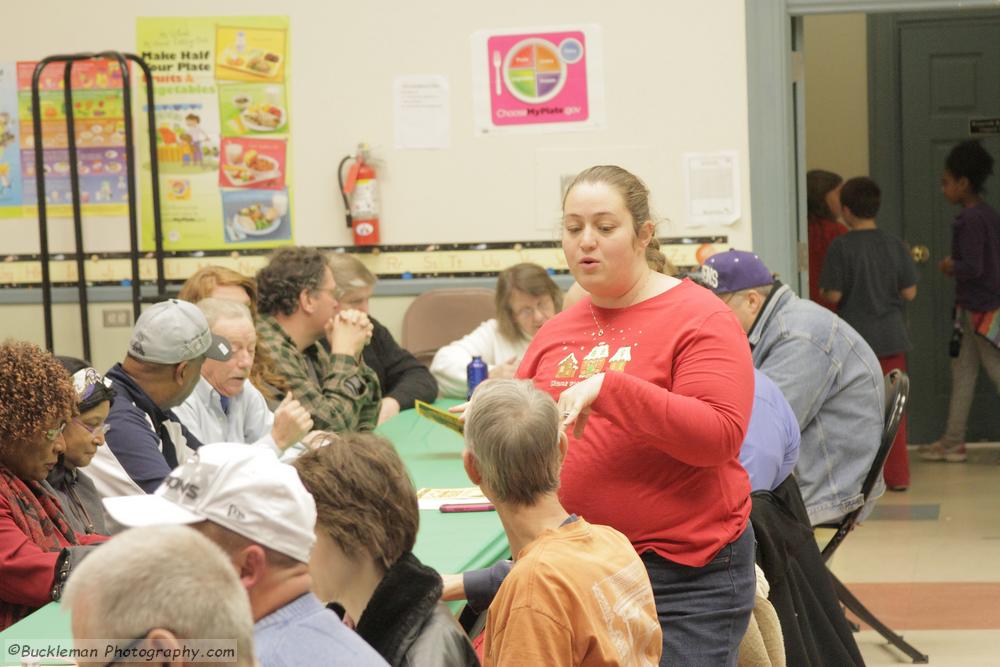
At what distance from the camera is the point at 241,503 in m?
1.64


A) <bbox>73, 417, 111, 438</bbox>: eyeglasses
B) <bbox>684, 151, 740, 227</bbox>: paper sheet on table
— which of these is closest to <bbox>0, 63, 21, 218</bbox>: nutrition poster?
<bbox>684, 151, 740, 227</bbox>: paper sheet on table

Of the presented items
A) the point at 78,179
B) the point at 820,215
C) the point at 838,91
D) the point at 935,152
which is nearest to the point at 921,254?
the point at 935,152

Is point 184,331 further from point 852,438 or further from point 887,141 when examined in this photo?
point 887,141

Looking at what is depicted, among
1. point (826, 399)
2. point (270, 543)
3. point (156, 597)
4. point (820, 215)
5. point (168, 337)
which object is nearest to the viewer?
point (156, 597)

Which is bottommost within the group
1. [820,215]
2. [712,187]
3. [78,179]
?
[820,215]

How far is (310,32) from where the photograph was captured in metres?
6.08

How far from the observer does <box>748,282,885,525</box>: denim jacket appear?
3838 mm

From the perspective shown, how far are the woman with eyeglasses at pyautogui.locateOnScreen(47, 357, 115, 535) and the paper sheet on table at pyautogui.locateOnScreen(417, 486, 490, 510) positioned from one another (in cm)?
78

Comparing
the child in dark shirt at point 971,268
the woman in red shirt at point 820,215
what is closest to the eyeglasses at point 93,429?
the woman in red shirt at point 820,215

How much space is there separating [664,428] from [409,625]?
61cm

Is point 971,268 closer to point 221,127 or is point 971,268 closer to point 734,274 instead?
point 734,274

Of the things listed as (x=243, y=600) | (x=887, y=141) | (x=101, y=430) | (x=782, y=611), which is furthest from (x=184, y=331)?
(x=887, y=141)

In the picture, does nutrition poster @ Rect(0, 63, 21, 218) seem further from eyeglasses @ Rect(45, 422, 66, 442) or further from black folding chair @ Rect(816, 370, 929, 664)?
black folding chair @ Rect(816, 370, 929, 664)

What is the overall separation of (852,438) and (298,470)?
2.36 metres
